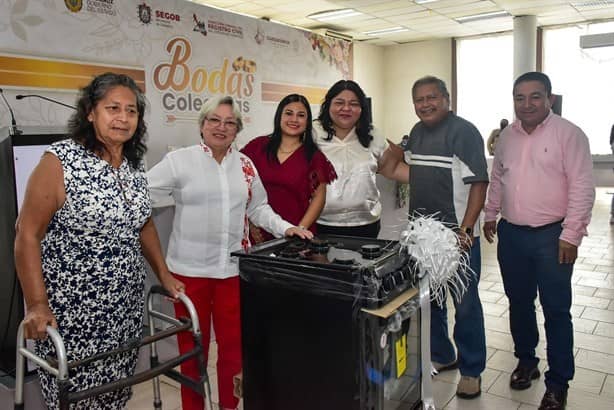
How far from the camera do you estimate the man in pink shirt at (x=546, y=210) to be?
2.34 meters

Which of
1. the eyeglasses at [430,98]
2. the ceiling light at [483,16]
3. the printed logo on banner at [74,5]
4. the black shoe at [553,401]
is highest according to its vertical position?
the ceiling light at [483,16]

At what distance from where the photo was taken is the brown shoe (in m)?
2.69

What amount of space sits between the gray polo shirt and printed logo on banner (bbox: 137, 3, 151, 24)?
327cm

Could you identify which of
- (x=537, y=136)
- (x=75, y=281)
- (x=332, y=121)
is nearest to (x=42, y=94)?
(x=332, y=121)

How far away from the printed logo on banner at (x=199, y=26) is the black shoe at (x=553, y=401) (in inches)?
181

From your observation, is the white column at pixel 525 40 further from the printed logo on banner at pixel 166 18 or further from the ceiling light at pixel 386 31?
the printed logo on banner at pixel 166 18

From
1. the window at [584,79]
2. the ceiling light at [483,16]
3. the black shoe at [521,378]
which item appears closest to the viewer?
the black shoe at [521,378]

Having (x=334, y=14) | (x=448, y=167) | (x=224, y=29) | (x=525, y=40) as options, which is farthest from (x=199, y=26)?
(x=525, y=40)

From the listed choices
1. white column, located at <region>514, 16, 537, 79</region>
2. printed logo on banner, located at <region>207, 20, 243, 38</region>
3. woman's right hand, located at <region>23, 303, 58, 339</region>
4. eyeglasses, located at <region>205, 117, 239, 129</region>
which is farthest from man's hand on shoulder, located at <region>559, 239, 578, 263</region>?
white column, located at <region>514, 16, 537, 79</region>

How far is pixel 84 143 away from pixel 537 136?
1.98 meters

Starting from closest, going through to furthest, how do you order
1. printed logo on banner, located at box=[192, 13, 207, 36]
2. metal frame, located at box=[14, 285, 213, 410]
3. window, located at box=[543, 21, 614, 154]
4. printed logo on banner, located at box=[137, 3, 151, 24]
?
metal frame, located at box=[14, 285, 213, 410] → printed logo on banner, located at box=[137, 3, 151, 24] → printed logo on banner, located at box=[192, 13, 207, 36] → window, located at box=[543, 21, 614, 154]

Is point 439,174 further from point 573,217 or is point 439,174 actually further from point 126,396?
point 126,396

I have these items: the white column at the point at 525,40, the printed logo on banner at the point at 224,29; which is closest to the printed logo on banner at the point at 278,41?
the printed logo on banner at the point at 224,29

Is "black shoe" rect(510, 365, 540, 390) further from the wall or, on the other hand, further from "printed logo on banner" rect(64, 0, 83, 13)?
the wall
